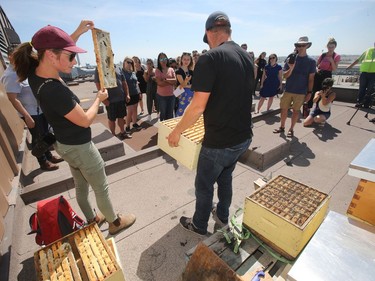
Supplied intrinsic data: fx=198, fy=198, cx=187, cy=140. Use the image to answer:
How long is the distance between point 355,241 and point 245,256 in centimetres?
115

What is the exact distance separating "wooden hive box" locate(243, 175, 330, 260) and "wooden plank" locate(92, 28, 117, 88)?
7.47ft

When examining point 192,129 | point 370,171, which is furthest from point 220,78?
point 370,171

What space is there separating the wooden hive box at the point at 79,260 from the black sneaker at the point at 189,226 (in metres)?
A: 1.16

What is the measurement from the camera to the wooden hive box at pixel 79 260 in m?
1.77

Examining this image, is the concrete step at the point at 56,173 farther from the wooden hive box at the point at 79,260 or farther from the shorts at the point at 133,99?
the wooden hive box at the point at 79,260

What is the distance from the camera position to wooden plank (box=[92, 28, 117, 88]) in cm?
234

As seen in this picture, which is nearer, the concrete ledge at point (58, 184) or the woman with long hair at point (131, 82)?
the concrete ledge at point (58, 184)

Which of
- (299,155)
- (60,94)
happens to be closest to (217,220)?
(60,94)

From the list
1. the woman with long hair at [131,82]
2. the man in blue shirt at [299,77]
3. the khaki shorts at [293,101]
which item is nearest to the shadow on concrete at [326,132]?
the man in blue shirt at [299,77]

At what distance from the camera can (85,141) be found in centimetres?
221

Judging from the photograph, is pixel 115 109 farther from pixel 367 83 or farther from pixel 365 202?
pixel 367 83

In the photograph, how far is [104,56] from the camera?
250 cm

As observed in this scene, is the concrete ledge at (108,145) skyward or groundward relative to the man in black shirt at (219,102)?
groundward

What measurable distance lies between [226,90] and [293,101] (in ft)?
14.3
